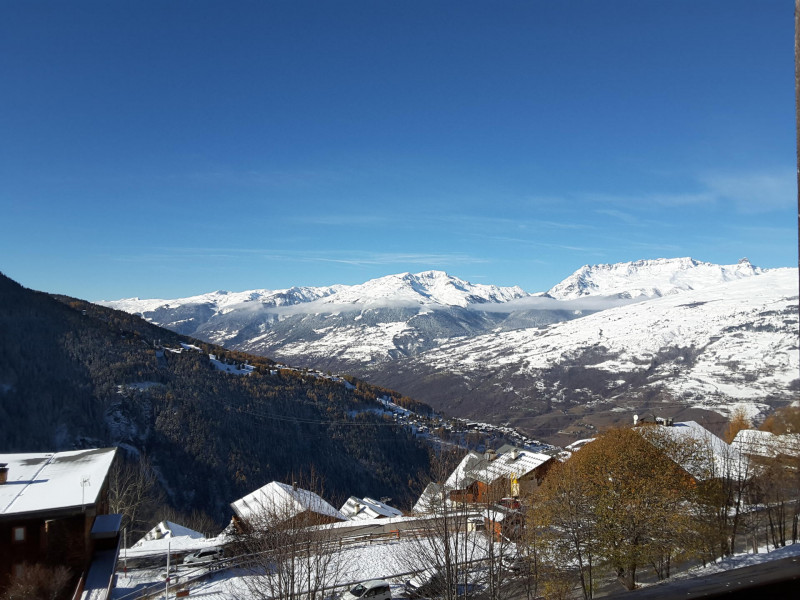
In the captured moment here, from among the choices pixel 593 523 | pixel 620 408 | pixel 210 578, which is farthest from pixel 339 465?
pixel 620 408

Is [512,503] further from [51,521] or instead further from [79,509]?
[51,521]

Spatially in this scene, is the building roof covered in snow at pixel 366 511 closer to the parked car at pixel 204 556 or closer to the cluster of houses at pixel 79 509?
the parked car at pixel 204 556

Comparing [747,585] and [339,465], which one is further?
[339,465]

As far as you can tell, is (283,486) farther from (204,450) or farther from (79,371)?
(79,371)

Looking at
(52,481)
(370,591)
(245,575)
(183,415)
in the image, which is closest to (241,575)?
(245,575)

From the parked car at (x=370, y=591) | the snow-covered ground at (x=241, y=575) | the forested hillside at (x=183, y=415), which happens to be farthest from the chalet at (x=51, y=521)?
the forested hillside at (x=183, y=415)

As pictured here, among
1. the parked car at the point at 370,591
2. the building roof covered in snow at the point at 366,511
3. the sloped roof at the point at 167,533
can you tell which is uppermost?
the parked car at the point at 370,591
